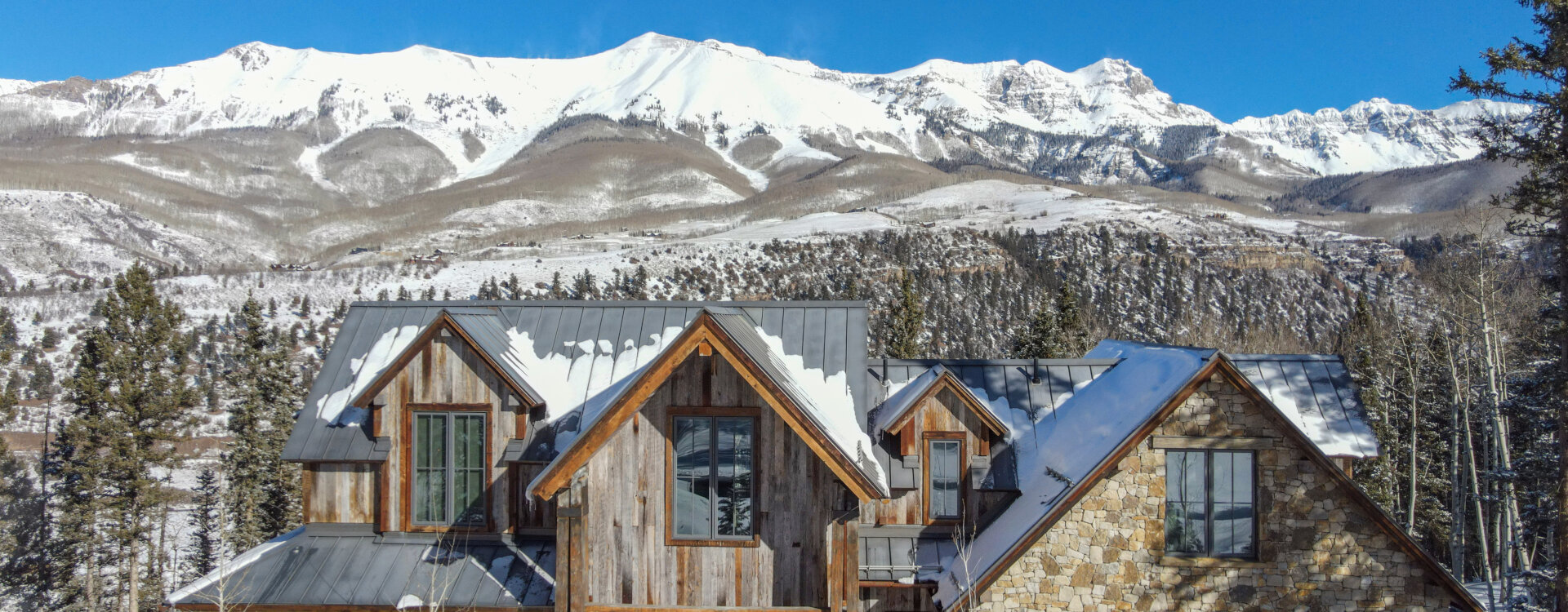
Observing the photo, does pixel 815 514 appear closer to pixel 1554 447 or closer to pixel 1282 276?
pixel 1554 447

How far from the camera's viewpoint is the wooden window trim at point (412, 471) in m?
10.7

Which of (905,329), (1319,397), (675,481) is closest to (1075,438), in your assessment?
(1319,397)

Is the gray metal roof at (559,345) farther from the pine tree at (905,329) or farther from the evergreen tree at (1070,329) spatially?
the evergreen tree at (1070,329)

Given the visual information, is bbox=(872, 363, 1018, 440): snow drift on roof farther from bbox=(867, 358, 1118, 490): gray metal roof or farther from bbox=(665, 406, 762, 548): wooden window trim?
bbox=(665, 406, 762, 548): wooden window trim

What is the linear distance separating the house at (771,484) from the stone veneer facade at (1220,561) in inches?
1.1

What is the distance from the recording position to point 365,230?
19975 cm

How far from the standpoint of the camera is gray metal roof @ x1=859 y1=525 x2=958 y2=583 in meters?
11.1

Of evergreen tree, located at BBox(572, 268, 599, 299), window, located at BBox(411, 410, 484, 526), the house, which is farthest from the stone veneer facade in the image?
evergreen tree, located at BBox(572, 268, 599, 299)

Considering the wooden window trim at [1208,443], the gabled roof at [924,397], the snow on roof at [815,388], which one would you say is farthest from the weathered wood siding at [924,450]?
the wooden window trim at [1208,443]

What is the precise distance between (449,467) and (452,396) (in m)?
0.99

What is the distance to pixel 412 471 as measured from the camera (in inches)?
429

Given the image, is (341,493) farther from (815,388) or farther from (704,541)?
(815,388)

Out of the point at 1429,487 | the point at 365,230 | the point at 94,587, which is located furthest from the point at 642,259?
the point at 365,230

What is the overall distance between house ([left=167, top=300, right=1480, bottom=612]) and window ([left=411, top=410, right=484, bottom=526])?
29mm
